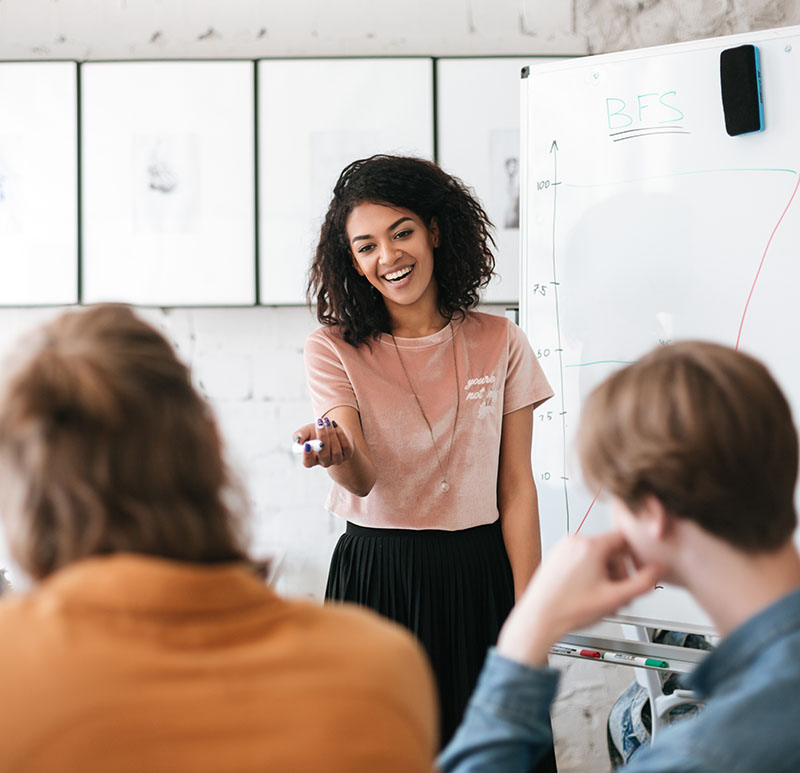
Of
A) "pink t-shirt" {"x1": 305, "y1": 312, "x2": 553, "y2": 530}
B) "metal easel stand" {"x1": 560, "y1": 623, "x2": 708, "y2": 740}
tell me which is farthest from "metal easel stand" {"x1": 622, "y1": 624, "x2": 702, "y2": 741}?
"pink t-shirt" {"x1": 305, "y1": 312, "x2": 553, "y2": 530}

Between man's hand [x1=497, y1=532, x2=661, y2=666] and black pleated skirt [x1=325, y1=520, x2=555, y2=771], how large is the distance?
654 millimetres

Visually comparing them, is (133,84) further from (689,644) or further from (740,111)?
(689,644)

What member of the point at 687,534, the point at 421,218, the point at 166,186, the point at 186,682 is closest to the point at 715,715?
the point at 687,534

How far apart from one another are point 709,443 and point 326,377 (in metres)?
0.86

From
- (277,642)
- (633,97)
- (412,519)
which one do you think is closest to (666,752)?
(277,642)

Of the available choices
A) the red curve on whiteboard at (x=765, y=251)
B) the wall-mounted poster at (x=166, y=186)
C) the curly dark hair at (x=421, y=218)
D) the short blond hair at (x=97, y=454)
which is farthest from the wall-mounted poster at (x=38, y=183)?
the short blond hair at (x=97, y=454)

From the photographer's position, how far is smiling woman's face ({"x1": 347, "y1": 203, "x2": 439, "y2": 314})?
4.79 ft

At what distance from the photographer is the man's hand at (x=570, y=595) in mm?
752

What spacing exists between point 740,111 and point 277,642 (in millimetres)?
1352

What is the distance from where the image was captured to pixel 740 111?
153 cm

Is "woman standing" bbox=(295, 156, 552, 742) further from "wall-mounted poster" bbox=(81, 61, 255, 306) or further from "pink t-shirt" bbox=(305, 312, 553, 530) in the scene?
"wall-mounted poster" bbox=(81, 61, 255, 306)

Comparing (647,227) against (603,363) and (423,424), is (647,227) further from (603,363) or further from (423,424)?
(423,424)

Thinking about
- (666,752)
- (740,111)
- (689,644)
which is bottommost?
(689,644)

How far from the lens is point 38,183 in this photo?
2.14m
